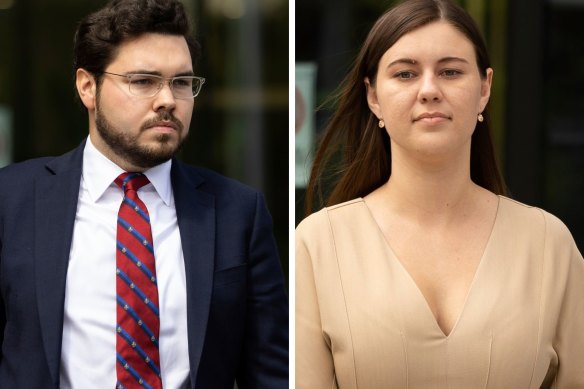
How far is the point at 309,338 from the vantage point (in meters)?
2.62

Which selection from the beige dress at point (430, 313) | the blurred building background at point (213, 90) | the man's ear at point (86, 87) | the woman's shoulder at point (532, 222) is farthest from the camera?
the blurred building background at point (213, 90)

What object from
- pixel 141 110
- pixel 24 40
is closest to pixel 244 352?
pixel 141 110

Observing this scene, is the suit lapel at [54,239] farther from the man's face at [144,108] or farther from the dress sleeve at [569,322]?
the dress sleeve at [569,322]

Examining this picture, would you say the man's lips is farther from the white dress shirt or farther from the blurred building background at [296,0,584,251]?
the blurred building background at [296,0,584,251]

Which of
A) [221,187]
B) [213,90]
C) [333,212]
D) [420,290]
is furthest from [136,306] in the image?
[213,90]

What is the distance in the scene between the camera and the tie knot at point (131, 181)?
9.36ft

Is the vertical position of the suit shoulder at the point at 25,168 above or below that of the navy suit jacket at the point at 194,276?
above

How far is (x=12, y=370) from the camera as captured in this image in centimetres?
274

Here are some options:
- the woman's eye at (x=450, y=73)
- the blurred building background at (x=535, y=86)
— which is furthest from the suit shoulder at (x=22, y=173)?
the blurred building background at (x=535, y=86)

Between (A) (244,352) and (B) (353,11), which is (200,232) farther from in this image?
(B) (353,11)

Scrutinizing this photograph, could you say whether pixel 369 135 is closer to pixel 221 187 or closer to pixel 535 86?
pixel 221 187

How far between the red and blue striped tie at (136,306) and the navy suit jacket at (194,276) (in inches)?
3.8

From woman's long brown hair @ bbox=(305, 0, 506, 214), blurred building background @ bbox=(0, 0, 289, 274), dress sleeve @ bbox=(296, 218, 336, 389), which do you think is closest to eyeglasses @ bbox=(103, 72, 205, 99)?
woman's long brown hair @ bbox=(305, 0, 506, 214)

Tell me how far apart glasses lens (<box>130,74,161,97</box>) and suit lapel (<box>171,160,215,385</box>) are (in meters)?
0.24
